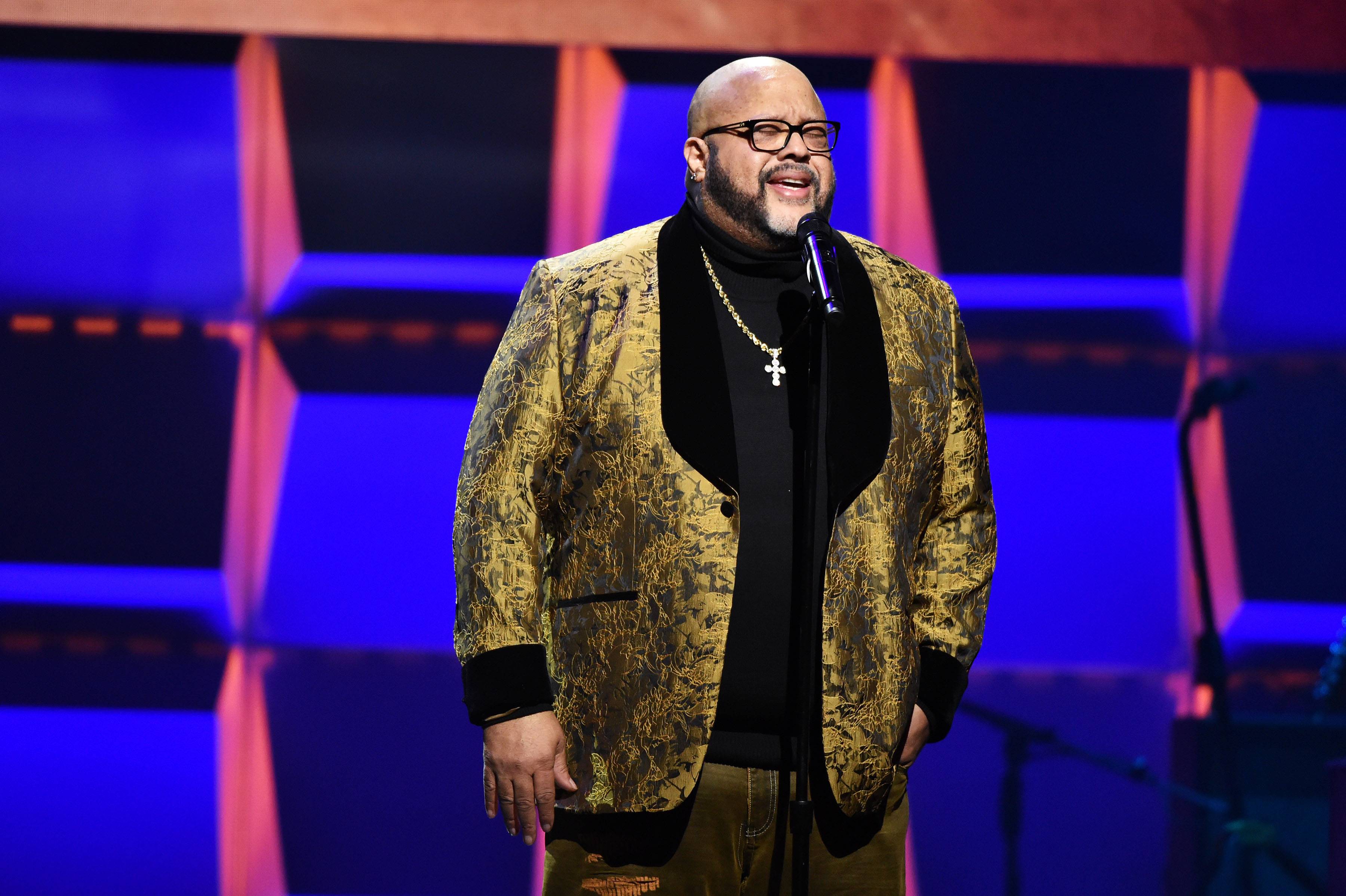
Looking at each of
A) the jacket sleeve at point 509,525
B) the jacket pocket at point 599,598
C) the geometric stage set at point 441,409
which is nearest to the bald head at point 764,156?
the jacket sleeve at point 509,525

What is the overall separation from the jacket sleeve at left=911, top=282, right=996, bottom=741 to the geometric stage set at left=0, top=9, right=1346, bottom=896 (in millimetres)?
1120

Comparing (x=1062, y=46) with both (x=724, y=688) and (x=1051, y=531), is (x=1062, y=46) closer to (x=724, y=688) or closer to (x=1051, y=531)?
(x=1051, y=531)

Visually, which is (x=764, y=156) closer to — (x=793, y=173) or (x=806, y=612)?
(x=793, y=173)

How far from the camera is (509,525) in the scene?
1585 millimetres

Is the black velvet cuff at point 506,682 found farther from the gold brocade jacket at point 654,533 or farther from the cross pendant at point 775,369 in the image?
the cross pendant at point 775,369

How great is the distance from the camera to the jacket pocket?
1.58m

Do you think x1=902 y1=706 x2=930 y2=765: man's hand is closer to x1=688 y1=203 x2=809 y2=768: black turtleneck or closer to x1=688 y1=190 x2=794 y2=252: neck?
x1=688 y1=203 x2=809 y2=768: black turtleneck

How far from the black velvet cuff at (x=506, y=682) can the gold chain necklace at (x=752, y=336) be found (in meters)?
0.46

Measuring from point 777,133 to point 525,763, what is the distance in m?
0.86

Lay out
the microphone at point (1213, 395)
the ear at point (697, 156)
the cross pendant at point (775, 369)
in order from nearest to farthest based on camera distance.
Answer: the cross pendant at point (775, 369)
the ear at point (697, 156)
the microphone at point (1213, 395)

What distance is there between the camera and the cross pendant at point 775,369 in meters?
1.64

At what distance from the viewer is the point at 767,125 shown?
1683 mm

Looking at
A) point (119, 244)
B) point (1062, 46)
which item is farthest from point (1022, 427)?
point (119, 244)

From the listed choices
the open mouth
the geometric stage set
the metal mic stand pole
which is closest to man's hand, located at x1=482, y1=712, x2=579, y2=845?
the metal mic stand pole
